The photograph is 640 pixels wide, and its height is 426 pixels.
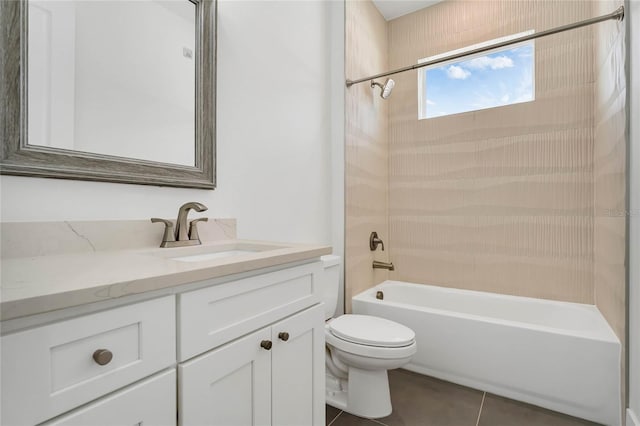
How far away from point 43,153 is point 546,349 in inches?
90.9

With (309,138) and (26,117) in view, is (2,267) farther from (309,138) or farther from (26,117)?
(309,138)

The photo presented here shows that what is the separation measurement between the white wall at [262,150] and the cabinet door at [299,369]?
625 millimetres

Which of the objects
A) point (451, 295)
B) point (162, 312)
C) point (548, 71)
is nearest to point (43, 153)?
point (162, 312)

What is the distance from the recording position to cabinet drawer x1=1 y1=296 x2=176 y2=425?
439 mm

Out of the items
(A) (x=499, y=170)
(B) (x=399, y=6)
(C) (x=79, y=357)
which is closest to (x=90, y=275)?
(C) (x=79, y=357)

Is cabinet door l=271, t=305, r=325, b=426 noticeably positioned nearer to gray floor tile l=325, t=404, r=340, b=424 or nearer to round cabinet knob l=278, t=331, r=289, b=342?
round cabinet knob l=278, t=331, r=289, b=342

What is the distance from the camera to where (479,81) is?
8.17ft

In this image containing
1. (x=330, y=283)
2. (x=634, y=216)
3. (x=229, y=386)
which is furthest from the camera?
(x=330, y=283)

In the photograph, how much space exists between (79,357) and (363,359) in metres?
1.26

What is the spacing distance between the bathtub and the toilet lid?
1.33ft

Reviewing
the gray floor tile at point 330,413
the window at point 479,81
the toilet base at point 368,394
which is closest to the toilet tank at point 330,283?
the toilet base at point 368,394

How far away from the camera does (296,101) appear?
74.0 inches

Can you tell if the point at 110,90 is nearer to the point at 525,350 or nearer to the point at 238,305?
the point at 238,305

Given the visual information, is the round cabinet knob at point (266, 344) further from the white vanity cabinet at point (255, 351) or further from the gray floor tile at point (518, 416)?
the gray floor tile at point (518, 416)
